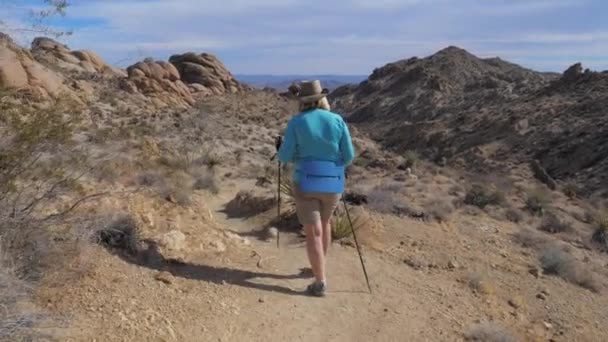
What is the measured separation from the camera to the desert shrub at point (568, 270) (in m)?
7.62

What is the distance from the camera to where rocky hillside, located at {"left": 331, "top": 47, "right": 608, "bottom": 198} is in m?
30.7

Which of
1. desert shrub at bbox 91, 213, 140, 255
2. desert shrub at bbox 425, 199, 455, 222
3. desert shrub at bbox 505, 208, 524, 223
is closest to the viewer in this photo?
desert shrub at bbox 91, 213, 140, 255

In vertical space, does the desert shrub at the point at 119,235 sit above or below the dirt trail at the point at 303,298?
above

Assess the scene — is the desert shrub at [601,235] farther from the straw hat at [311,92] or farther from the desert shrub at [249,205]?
the straw hat at [311,92]

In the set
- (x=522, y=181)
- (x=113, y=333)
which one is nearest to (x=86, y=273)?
(x=113, y=333)

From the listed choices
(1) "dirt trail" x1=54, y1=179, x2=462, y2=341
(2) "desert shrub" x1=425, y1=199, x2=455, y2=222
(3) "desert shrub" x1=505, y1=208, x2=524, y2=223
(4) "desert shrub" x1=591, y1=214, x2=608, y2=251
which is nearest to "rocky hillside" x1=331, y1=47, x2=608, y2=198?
(4) "desert shrub" x1=591, y1=214, x2=608, y2=251

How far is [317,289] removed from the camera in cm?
538

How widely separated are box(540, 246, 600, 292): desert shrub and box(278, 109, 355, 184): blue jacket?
4061mm

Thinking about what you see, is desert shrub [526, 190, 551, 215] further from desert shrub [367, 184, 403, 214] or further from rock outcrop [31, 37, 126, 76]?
rock outcrop [31, 37, 126, 76]

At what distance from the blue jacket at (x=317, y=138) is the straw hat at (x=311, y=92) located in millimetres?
101

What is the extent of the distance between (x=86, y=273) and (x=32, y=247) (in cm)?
46

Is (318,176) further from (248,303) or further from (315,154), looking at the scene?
(248,303)

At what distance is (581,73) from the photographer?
1716 inches

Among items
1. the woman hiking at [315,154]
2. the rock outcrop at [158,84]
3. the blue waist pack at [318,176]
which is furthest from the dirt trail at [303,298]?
the rock outcrop at [158,84]
